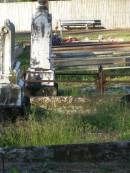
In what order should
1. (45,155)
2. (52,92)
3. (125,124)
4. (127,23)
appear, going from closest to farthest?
(45,155) → (125,124) → (52,92) → (127,23)

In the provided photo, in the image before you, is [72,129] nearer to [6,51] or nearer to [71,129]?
[71,129]

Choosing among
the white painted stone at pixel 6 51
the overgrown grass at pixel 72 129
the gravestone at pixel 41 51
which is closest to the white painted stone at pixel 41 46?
the gravestone at pixel 41 51

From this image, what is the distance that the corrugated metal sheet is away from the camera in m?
37.1

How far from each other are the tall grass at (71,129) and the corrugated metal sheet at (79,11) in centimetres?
2826

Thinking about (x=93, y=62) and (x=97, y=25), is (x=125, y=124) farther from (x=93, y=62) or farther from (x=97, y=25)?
(x=97, y=25)

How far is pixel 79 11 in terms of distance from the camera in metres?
37.7

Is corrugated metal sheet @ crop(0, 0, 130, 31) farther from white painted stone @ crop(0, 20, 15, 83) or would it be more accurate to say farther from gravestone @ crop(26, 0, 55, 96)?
white painted stone @ crop(0, 20, 15, 83)

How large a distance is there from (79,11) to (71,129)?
101 ft

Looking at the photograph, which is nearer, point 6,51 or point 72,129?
point 72,129

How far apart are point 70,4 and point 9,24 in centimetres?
2753

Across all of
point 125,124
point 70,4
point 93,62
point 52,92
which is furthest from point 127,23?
point 125,124

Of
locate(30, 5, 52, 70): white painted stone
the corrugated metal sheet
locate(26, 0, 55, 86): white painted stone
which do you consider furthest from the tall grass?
the corrugated metal sheet

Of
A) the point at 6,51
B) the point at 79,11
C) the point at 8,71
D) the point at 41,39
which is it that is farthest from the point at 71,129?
the point at 79,11

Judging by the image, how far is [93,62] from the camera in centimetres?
1719
